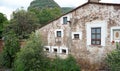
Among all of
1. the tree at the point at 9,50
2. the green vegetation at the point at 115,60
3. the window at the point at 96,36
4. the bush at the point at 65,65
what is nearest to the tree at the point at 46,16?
the tree at the point at 9,50

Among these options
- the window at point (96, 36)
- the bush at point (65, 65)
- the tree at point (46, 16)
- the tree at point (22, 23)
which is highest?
the tree at point (46, 16)

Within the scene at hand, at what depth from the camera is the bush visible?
A: 2059 cm

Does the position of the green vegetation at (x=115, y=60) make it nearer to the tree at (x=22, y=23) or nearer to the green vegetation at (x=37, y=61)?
the green vegetation at (x=37, y=61)

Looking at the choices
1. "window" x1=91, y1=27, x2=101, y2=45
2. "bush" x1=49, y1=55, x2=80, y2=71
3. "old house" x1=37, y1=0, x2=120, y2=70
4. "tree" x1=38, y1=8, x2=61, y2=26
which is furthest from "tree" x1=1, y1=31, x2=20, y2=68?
"tree" x1=38, y1=8, x2=61, y2=26

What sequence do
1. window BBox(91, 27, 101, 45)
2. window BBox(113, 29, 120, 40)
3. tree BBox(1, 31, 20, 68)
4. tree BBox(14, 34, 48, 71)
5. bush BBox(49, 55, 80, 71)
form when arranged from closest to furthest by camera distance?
1. window BBox(113, 29, 120, 40)
2. window BBox(91, 27, 101, 45)
3. tree BBox(14, 34, 48, 71)
4. bush BBox(49, 55, 80, 71)
5. tree BBox(1, 31, 20, 68)

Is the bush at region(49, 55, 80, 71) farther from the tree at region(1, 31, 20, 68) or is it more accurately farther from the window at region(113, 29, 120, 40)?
the tree at region(1, 31, 20, 68)

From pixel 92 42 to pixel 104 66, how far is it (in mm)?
2252

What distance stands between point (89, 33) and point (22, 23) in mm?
17419

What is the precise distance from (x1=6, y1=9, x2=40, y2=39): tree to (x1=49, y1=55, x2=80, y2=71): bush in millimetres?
14547

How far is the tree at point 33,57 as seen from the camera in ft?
67.1

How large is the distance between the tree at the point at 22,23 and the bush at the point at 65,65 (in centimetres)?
1455

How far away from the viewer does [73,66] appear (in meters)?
20.5

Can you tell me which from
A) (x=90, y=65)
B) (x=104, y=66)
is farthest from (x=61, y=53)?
(x=104, y=66)

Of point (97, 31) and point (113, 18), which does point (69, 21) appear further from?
point (113, 18)
